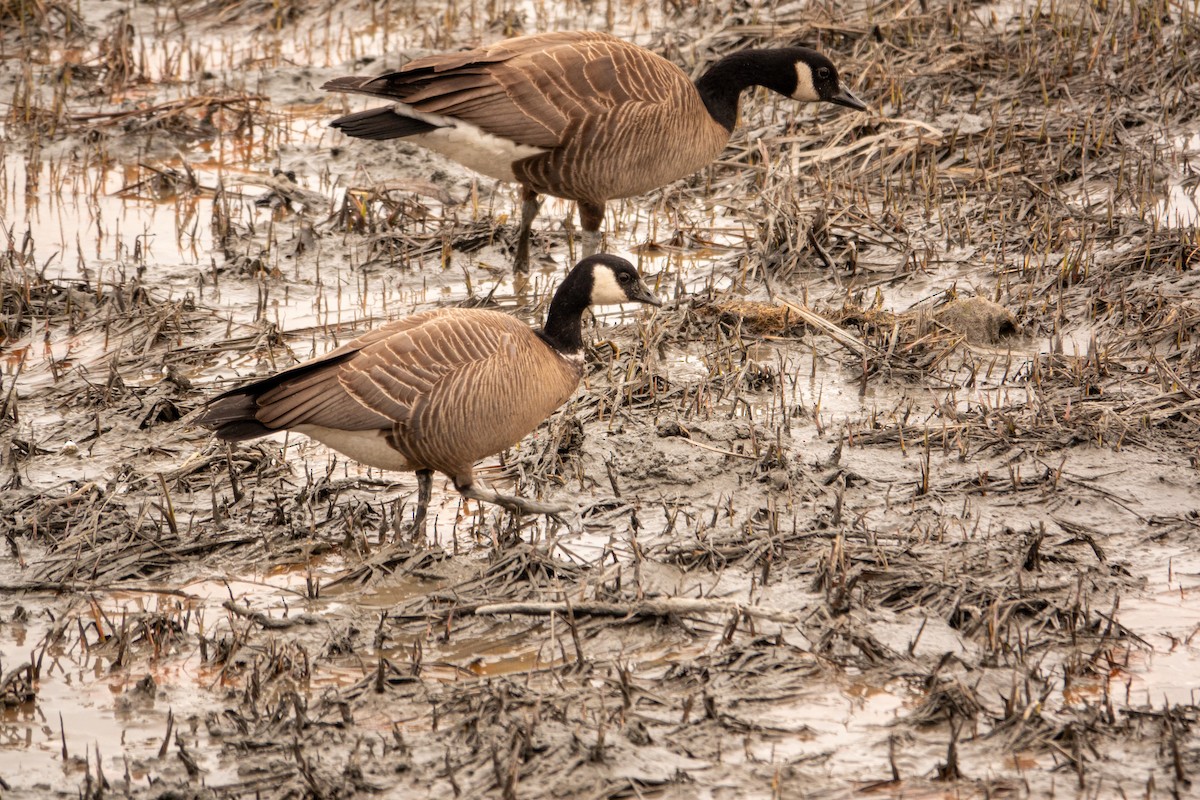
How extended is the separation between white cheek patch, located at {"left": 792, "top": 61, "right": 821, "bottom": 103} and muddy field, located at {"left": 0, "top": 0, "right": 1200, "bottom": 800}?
1.43ft

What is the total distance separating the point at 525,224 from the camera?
322 inches

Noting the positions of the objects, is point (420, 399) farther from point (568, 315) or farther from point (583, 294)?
point (583, 294)

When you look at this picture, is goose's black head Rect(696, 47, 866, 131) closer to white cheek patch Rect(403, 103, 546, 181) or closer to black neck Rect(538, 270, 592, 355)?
white cheek patch Rect(403, 103, 546, 181)

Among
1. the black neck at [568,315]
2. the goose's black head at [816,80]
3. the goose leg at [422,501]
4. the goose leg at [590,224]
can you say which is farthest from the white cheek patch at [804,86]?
the goose leg at [422,501]

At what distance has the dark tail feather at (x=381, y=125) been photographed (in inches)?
291

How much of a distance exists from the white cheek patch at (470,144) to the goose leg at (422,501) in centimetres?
259

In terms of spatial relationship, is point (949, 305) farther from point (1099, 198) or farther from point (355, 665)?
point (355, 665)

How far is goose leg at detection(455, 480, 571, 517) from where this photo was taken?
5.60 meters

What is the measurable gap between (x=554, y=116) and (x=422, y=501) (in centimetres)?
287

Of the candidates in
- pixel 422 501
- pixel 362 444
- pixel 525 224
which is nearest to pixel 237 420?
pixel 362 444

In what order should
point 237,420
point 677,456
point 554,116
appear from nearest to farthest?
point 237,420 → point 677,456 → point 554,116

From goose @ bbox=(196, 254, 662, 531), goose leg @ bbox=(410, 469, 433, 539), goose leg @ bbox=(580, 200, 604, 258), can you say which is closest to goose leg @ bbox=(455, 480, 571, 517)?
goose @ bbox=(196, 254, 662, 531)

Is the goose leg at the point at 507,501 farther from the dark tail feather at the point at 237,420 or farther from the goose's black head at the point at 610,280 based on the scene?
the goose's black head at the point at 610,280

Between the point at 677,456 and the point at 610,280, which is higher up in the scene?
the point at 610,280
